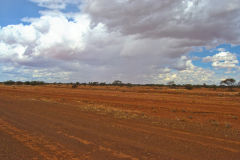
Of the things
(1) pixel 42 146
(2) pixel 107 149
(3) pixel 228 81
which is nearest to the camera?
(2) pixel 107 149

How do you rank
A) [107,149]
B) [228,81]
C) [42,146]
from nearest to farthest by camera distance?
1. [107,149]
2. [42,146]
3. [228,81]

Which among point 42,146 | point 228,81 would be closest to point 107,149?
point 42,146

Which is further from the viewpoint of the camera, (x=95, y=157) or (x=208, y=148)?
(x=208, y=148)

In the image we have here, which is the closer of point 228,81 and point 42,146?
point 42,146

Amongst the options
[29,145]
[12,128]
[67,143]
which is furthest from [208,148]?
[12,128]

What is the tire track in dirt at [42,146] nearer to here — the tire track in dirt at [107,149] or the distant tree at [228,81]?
the tire track in dirt at [107,149]

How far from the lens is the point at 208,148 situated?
24.8ft

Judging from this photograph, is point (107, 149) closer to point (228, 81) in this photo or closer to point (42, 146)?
point (42, 146)

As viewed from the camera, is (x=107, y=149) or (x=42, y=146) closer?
(x=107, y=149)

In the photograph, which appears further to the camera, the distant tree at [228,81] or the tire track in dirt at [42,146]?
the distant tree at [228,81]

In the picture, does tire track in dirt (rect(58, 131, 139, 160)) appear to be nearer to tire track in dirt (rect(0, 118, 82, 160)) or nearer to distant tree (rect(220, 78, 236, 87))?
tire track in dirt (rect(0, 118, 82, 160))

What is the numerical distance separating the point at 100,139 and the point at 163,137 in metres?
2.78

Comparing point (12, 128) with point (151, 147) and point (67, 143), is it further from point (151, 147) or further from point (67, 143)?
point (151, 147)

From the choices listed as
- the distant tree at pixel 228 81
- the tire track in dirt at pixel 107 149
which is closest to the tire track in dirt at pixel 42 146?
the tire track in dirt at pixel 107 149
